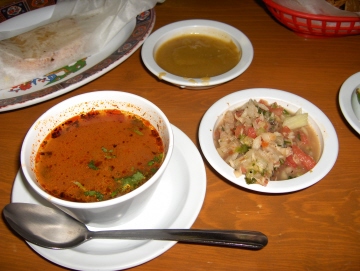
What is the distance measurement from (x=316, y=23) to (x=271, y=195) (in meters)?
1.43

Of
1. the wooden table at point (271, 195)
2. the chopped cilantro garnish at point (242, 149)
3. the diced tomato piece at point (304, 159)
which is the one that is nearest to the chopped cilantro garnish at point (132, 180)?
the wooden table at point (271, 195)

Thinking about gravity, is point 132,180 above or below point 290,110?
above

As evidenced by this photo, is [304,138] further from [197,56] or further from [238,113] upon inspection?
[197,56]

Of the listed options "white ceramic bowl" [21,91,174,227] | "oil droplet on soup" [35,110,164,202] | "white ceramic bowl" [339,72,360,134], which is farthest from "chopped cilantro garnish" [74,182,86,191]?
"white ceramic bowl" [339,72,360,134]

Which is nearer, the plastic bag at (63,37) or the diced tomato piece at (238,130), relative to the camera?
the diced tomato piece at (238,130)

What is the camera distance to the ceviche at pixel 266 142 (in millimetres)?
1431

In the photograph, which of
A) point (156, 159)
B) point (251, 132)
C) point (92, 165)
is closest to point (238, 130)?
point (251, 132)

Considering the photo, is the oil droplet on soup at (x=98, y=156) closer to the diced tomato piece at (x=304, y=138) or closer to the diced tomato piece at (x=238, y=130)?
the diced tomato piece at (x=238, y=130)

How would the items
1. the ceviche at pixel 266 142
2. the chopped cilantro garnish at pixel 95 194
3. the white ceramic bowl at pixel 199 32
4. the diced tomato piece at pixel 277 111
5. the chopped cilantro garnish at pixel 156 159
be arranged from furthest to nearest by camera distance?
1. the white ceramic bowl at pixel 199 32
2. the diced tomato piece at pixel 277 111
3. the ceviche at pixel 266 142
4. the chopped cilantro garnish at pixel 156 159
5. the chopped cilantro garnish at pixel 95 194

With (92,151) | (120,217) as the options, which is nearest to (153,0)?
(92,151)

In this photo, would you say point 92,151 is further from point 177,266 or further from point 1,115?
point 1,115

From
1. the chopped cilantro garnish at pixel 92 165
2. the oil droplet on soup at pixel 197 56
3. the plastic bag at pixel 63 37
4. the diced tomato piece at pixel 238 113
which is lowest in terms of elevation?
the diced tomato piece at pixel 238 113

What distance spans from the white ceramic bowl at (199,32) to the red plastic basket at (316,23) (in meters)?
0.36

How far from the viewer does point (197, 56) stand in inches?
89.4
